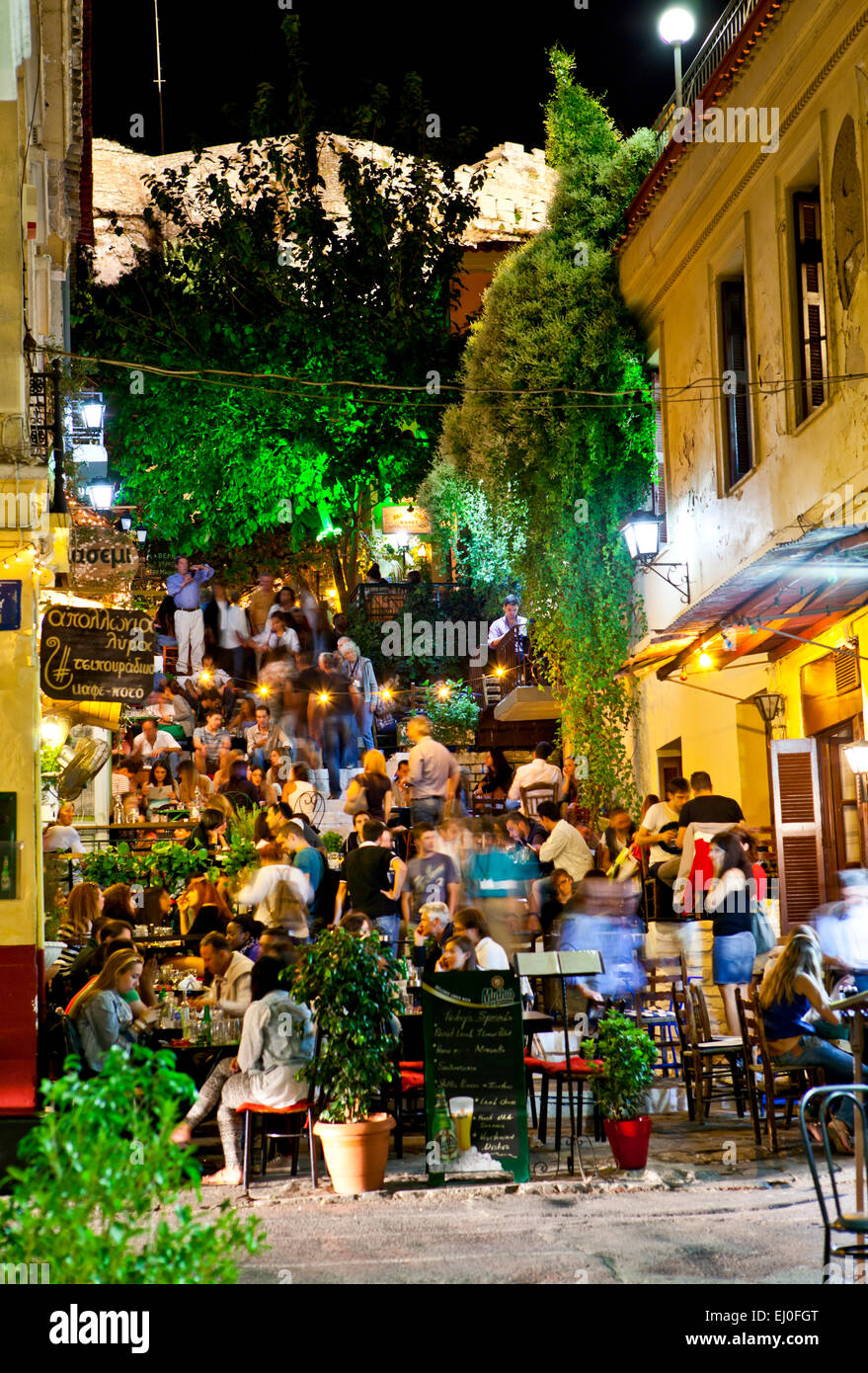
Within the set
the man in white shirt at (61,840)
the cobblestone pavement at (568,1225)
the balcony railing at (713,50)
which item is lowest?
the cobblestone pavement at (568,1225)

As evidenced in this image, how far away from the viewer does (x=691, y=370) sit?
1725 centimetres

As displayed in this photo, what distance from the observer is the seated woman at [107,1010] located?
9.32 meters

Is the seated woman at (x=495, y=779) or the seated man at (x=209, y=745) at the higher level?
the seated man at (x=209, y=745)

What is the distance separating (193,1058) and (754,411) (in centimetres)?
864

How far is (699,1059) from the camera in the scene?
34.7 ft

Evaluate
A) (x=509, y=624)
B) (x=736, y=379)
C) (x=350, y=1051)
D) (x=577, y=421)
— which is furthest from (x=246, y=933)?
(x=509, y=624)

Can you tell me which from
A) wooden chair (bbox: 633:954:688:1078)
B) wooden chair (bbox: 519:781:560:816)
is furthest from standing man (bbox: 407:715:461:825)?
wooden chair (bbox: 519:781:560:816)

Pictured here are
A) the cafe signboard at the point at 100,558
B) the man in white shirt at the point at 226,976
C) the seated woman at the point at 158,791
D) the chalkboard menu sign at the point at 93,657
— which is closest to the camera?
the man in white shirt at the point at 226,976

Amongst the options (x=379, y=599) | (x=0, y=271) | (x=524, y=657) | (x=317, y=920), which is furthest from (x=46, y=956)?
(x=379, y=599)

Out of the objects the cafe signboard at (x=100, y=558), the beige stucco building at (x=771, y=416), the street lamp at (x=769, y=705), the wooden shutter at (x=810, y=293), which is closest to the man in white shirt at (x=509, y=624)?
the beige stucco building at (x=771, y=416)

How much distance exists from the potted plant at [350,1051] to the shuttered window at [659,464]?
1069cm

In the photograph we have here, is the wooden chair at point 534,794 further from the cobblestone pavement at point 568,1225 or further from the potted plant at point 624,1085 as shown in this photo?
the potted plant at point 624,1085

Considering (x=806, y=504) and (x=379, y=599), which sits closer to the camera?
(x=806, y=504)
